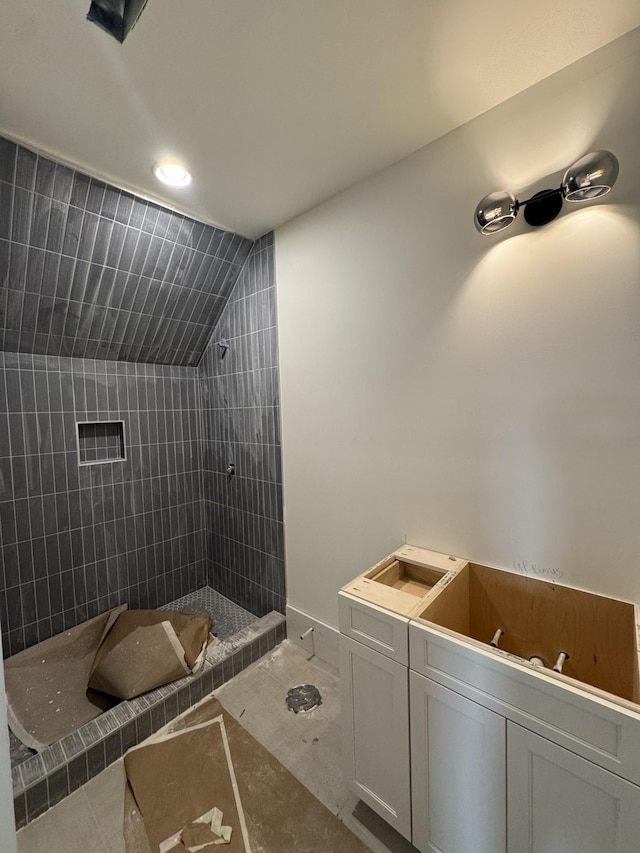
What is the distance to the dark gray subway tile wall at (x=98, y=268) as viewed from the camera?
1570mm

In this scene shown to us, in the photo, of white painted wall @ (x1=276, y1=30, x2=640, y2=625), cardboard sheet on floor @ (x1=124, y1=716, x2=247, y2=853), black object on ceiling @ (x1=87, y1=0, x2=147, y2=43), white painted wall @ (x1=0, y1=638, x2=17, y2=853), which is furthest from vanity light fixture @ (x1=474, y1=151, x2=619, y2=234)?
cardboard sheet on floor @ (x1=124, y1=716, x2=247, y2=853)

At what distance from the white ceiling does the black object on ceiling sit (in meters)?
0.02

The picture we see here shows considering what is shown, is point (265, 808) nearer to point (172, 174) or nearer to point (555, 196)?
point (555, 196)

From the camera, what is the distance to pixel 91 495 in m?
2.27

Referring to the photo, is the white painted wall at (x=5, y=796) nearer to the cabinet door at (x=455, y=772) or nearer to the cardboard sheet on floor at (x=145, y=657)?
the cabinet door at (x=455, y=772)

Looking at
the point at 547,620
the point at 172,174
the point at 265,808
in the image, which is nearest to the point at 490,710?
the point at 547,620

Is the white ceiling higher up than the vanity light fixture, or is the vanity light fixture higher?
the white ceiling

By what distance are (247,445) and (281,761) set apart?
5.50 ft

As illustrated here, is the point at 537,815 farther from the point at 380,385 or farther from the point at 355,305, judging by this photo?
the point at 355,305

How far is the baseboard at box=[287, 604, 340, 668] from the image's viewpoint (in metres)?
1.97

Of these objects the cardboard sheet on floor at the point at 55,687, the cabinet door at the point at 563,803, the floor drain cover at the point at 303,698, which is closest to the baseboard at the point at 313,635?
the floor drain cover at the point at 303,698

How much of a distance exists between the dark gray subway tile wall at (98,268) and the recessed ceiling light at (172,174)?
0.25 meters

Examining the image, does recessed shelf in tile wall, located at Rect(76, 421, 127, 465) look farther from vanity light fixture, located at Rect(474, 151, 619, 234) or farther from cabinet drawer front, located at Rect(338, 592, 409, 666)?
vanity light fixture, located at Rect(474, 151, 619, 234)

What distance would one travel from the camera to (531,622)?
129 centimetres
